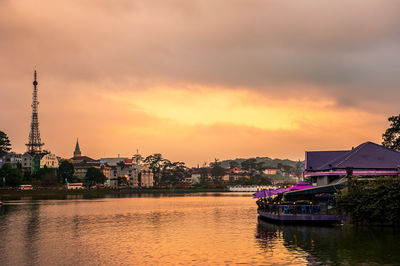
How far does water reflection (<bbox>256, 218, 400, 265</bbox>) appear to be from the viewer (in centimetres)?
3038

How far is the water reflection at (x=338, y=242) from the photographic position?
30.4m

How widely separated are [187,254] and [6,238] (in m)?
20.9

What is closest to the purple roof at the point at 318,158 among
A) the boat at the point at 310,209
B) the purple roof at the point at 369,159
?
the purple roof at the point at 369,159

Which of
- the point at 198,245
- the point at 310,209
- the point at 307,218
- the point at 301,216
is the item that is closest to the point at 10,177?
the point at 310,209

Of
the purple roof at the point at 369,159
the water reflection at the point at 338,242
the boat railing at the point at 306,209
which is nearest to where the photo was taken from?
the water reflection at the point at 338,242

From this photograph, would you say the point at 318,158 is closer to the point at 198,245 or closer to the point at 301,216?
the point at 301,216

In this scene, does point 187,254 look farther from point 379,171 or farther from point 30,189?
point 30,189

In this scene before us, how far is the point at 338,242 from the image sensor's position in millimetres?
36812

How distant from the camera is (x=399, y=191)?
43156mm

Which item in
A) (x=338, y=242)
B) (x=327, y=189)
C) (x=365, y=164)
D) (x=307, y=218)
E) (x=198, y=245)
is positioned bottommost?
(x=198, y=245)

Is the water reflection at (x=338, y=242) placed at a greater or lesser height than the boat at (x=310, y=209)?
lesser

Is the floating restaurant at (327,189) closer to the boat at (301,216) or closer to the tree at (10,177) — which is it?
the boat at (301,216)

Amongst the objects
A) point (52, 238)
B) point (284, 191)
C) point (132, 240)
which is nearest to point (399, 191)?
point (284, 191)

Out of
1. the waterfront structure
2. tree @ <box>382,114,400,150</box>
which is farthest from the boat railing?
tree @ <box>382,114,400,150</box>
